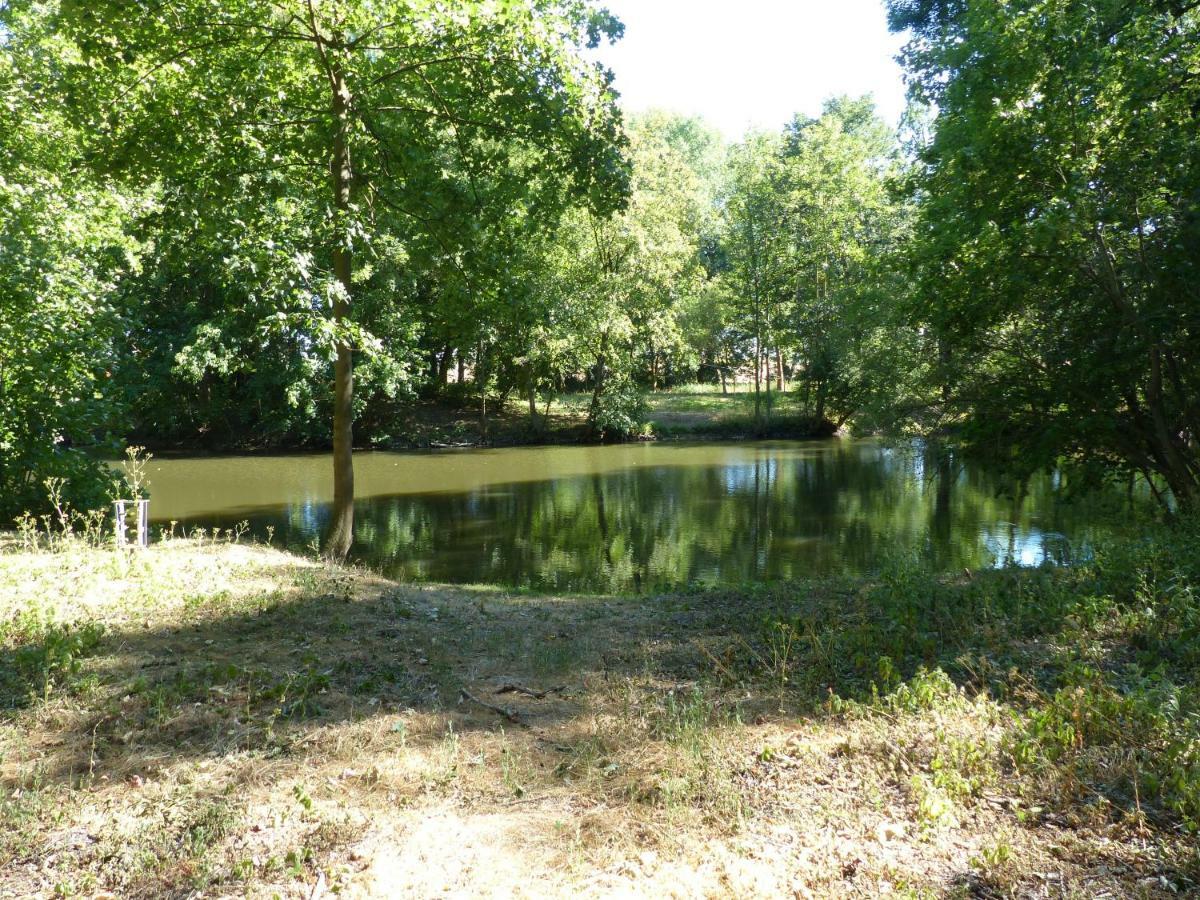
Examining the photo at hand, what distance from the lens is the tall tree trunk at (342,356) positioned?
9.85 m

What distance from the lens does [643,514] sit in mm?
19047

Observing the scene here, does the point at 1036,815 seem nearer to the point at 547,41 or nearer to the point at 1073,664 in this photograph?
the point at 1073,664

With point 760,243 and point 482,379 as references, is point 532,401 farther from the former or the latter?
point 760,243

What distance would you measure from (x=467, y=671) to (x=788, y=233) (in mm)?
33481

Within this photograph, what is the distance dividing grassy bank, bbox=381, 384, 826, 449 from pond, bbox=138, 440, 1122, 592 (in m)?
5.76

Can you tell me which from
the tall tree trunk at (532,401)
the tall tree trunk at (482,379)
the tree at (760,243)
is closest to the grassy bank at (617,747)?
the tall tree trunk at (532,401)

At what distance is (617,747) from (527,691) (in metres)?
1.21

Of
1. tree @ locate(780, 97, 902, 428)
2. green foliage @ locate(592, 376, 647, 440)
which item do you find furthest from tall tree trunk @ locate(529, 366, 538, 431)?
tree @ locate(780, 97, 902, 428)

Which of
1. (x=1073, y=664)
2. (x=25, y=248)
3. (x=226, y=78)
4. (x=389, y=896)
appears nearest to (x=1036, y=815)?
(x=1073, y=664)

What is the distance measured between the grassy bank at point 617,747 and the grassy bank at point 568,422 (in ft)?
96.5

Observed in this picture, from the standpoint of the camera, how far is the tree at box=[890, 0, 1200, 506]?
29.0ft

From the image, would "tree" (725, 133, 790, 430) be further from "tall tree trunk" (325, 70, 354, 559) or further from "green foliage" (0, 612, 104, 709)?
"green foliage" (0, 612, 104, 709)

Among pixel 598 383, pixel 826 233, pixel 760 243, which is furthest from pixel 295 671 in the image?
pixel 760 243

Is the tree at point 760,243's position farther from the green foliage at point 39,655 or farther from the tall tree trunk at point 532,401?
the green foliage at point 39,655
